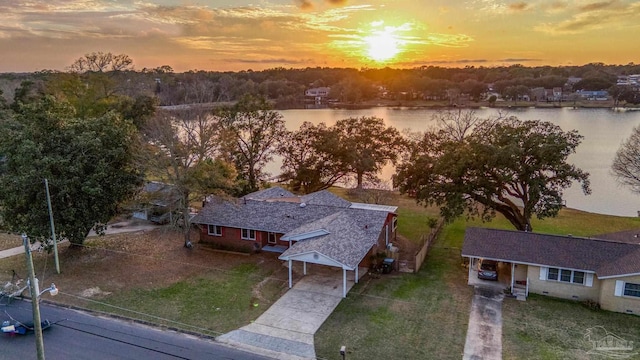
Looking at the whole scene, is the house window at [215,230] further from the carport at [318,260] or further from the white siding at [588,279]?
the white siding at [588,279]

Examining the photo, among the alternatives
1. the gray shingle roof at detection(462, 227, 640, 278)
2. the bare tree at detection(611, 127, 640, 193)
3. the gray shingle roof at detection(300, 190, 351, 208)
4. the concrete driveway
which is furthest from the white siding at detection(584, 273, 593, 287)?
the bare tree at detection(611, 127, 640, 193)

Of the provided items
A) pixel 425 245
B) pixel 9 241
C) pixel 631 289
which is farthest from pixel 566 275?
pixel 9 241

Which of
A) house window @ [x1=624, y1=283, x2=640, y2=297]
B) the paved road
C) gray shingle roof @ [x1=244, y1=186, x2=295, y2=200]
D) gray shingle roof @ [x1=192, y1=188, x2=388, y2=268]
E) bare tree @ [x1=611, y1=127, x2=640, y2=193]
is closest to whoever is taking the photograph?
the paved road

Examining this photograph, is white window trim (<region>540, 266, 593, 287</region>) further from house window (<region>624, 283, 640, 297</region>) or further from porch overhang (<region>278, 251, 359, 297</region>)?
porch overhang (<region>278, 251, 359, 297</region>)

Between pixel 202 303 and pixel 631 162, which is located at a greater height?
pixel 631 162

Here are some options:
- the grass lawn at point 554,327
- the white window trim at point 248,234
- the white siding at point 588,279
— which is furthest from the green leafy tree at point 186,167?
the white siding at point 588,279

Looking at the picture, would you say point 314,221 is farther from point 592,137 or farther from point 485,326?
point 592,137

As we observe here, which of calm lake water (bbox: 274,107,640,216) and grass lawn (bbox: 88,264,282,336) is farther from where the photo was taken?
calm lake water (bbox: 274,107,640,216)
